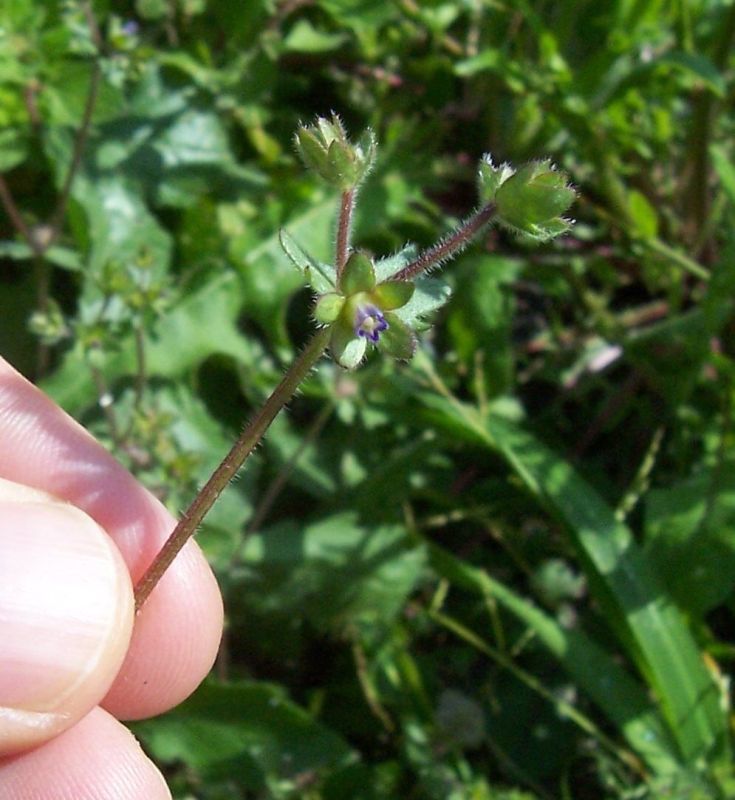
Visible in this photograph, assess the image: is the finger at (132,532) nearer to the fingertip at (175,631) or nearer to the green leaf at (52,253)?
the fingertip at (175,631)

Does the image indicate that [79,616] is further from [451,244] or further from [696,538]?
[696,538]

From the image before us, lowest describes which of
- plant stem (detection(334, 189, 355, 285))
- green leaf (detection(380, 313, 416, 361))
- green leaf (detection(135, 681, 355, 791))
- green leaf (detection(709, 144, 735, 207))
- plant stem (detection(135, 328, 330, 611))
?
green leaf (detection(135, 681, 355, 791))

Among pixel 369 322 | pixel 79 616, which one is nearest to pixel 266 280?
pixel 79 616

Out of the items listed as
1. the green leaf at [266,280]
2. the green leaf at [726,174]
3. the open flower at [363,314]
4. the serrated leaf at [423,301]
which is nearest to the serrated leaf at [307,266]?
the open flower at [363,314]

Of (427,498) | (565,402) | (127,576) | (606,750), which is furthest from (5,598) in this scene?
(565,402)

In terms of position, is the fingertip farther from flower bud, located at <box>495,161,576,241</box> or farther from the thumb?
flower bud, located at <box>495,161,576,241</box>

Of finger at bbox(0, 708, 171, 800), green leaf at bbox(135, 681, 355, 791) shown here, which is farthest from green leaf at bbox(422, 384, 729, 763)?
finger at bbox(0, 708, 171, 800)
